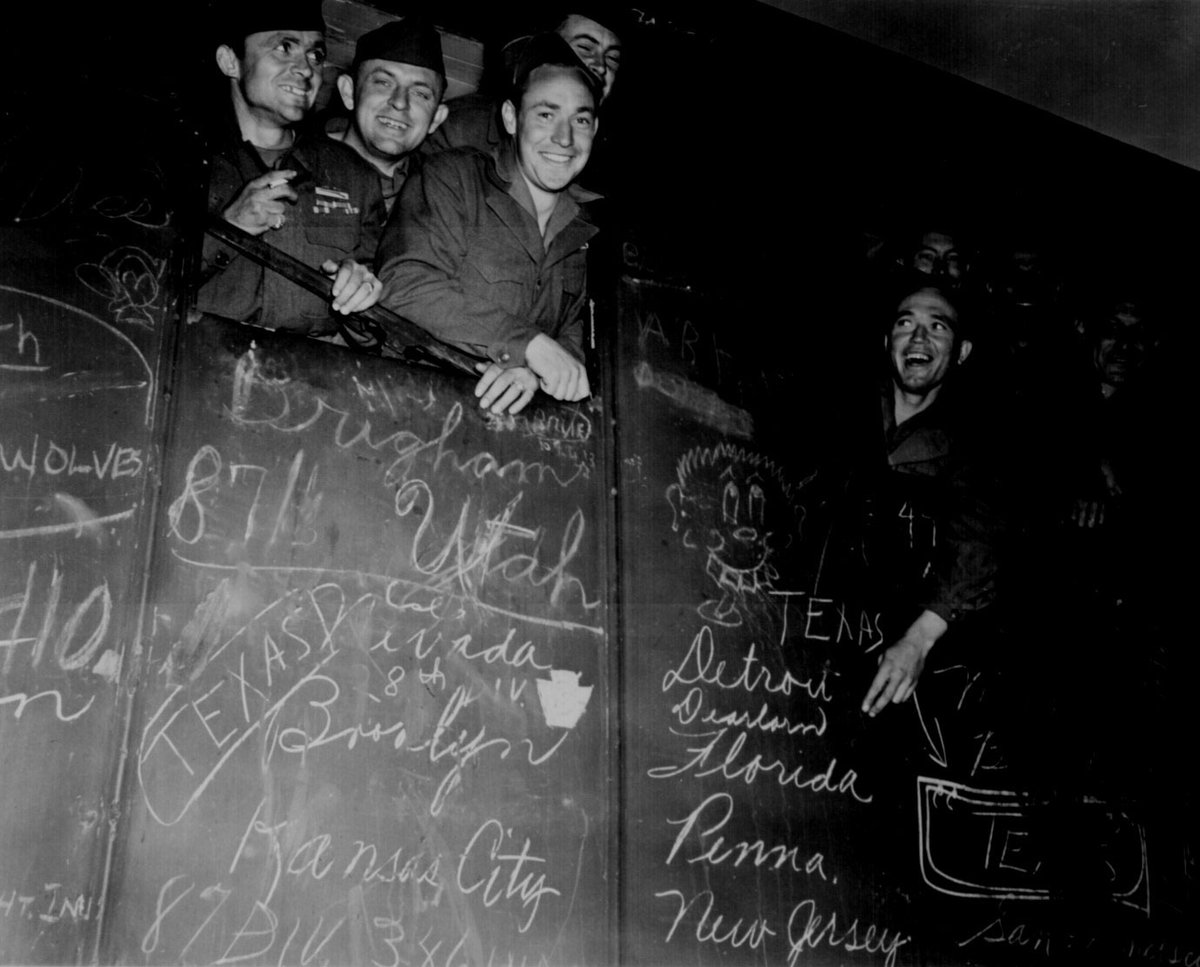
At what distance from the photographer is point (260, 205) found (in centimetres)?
294

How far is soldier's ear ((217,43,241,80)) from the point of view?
302cm

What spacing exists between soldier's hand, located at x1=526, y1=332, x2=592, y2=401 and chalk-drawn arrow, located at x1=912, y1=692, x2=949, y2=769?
5.03ft

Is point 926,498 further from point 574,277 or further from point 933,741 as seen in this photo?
point 574,277

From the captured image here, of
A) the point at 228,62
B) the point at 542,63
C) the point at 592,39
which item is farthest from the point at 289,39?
the point at 592,39

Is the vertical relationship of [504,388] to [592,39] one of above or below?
below

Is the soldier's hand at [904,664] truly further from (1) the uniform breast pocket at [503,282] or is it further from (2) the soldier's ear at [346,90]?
→ (2) the soldier's ear at [346,90]

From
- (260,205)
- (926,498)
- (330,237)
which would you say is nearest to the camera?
(260,205)

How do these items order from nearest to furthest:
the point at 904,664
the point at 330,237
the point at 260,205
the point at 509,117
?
1. the point at 260,205
2. the point at 330,237
3. the point at 509,117
4. the point at 904,664

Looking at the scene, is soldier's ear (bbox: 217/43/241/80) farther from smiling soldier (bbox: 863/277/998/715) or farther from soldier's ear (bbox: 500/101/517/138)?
smiling soldier (bbox: 863/277/998/715)

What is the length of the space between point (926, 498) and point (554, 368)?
1.46 metres

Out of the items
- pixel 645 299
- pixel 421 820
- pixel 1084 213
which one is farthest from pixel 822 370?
pixel 421 820

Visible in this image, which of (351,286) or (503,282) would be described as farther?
(503,282)

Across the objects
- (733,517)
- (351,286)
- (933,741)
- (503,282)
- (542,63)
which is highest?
(542,63)

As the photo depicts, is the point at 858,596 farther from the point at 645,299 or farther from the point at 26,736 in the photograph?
the point at 26,736
